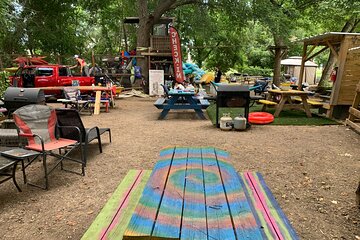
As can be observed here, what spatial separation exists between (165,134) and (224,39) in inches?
900

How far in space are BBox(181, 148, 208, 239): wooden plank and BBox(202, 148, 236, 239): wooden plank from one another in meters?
0.03

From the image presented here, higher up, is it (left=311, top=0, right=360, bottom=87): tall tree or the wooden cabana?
(left=311, top=0, right=360, bottom=87): tall tree

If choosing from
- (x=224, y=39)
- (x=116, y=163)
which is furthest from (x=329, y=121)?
(x=224, y=39)

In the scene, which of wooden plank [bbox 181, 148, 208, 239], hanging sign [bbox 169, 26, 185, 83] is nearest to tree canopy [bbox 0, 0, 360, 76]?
hanging sign [bbox 169, 26, 185, 83]

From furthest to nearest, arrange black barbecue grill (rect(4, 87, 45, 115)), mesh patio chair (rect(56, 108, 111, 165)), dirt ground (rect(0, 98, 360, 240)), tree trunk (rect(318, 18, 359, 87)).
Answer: tree trunk (rect(318, 18, 359, 87)), black barbecue grill (rect(4, 87, 45, 115)), mesh patio chair (rect(56, 108, 111, 165)), dirt ground (rect(0, 98, 360, 240))

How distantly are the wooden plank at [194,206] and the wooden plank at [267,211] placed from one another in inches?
16.8

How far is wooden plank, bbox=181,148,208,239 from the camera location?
1.52 m

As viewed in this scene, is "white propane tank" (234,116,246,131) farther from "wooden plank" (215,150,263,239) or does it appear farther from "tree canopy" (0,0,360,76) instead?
"tree canopy" (0,0,360,76)

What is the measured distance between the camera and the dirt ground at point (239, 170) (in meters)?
2.87

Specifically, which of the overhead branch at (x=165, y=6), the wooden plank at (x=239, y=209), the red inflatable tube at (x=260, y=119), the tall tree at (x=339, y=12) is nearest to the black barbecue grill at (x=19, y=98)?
the wooden plank at (x=239, y=209)

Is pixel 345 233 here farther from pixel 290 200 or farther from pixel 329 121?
pixel 329 121

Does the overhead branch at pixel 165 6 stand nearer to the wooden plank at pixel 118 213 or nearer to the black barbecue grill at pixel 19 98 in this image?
the black barbecue grill at pixel 19 98

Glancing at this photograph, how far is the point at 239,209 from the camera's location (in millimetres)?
1755

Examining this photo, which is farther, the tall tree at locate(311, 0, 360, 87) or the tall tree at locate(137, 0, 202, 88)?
the tall tree at locate(137, 0, 202, 88)
